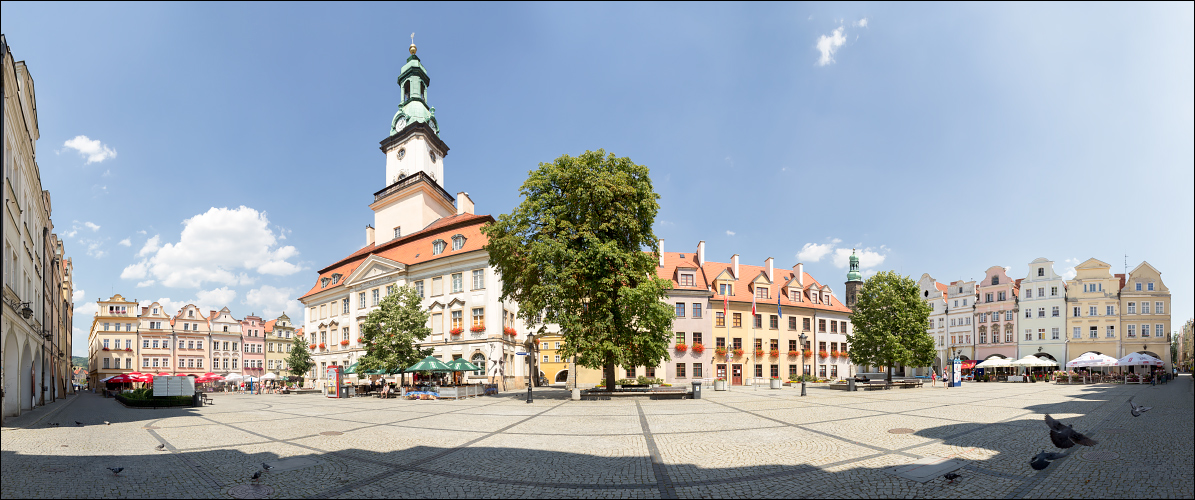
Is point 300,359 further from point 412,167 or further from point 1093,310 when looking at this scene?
point 1093,310

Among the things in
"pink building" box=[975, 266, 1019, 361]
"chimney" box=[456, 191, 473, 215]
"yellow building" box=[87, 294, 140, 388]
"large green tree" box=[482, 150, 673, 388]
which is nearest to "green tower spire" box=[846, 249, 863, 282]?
"pink building" box=[975, 266, 1019, 361]

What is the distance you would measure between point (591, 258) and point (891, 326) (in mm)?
Result: 27326

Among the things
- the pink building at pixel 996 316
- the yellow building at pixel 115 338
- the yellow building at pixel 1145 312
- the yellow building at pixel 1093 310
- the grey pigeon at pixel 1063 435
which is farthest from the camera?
the yellow building at pixel 115 338

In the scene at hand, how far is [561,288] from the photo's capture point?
28.9 m

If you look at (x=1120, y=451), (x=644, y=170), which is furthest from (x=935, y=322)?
(x=1120, y=451)

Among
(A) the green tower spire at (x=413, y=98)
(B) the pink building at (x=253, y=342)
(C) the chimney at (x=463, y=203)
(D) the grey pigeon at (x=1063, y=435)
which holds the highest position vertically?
(A) the green tower spire at (x=413, y=98)

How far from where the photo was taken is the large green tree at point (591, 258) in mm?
28906

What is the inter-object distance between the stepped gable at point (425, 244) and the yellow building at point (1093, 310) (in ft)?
217

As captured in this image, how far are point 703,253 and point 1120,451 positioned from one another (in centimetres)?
4701

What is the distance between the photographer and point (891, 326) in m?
43.8

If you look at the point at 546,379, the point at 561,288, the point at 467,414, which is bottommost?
the point at 546,379

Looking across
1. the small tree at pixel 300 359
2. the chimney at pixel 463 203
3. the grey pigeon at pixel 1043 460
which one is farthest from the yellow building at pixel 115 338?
the grey pigeon at pixel 1043 460

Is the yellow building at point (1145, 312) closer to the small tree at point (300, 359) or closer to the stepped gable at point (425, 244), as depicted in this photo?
the stepped gable at point (425, 244)

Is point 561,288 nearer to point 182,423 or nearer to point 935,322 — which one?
point 182,423
